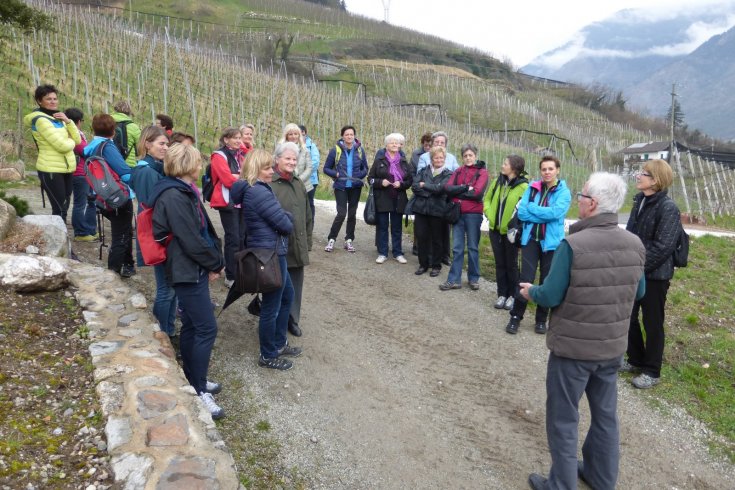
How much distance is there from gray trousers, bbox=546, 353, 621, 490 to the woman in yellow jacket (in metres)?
5.26

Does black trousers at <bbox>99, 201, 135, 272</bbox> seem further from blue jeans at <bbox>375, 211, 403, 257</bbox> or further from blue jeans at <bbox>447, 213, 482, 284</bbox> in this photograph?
blue jeans at <bbox>447, 213, 482, 284</bbox>

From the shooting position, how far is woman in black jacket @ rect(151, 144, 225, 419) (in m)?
3.18

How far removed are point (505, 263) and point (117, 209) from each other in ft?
13.4

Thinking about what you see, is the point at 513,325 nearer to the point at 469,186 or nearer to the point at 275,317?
the point at 469,186

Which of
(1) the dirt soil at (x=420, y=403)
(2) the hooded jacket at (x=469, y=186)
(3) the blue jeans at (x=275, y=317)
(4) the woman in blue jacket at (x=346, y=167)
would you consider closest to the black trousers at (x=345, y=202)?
(4) the woman in blue jacket at (x=346, y=167)

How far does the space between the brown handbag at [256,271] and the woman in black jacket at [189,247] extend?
0.32 m

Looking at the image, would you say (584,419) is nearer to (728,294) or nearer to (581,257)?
(581,257)

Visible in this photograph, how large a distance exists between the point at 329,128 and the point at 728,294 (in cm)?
1647

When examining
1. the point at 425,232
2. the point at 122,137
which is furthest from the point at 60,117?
the point at 425,232

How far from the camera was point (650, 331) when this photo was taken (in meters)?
4.48

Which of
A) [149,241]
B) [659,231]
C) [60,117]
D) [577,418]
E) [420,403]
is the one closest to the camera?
[577,418]

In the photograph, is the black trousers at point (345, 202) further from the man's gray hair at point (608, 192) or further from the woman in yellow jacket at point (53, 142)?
the man's gray hair at point (608, 192)

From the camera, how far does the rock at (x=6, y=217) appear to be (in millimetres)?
4672

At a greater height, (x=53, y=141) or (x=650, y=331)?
(x=53, y=141)
